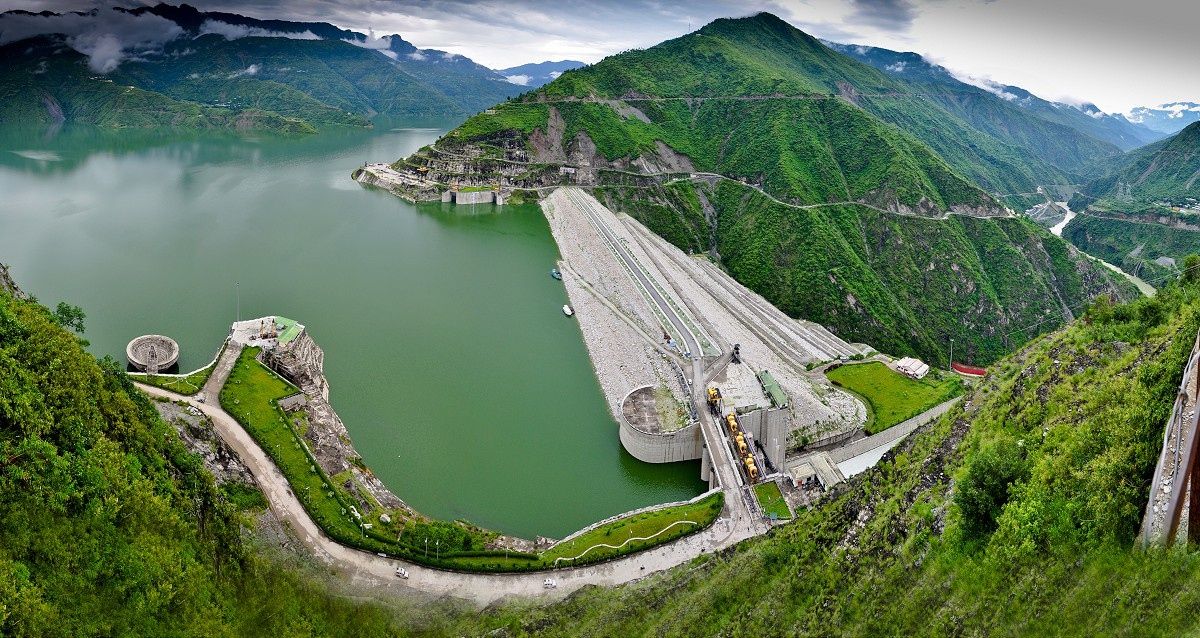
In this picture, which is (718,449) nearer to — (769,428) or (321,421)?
(769,428)

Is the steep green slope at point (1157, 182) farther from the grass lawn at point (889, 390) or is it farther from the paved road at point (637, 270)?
the grass lawn at point (889, 390)

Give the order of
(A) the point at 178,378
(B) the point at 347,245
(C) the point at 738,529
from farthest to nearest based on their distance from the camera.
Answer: (B) the point at 347,245, (A) the point at 178,378, (C) the point at 738,529

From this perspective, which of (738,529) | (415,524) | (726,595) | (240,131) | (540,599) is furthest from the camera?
(240,131)

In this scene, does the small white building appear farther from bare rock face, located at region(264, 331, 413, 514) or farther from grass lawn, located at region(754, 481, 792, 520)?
bare rock face, located at region(264, 331, 413, 514)

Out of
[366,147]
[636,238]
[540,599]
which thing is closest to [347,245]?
[636,238]

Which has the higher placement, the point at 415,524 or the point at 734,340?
the point at 734,340

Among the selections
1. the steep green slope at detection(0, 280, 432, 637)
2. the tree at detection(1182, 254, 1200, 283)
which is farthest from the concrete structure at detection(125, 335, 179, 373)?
the tree at detection(1182, 254, 1200, 283)

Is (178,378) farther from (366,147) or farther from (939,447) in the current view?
(366,147)
